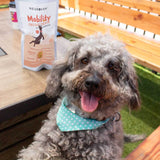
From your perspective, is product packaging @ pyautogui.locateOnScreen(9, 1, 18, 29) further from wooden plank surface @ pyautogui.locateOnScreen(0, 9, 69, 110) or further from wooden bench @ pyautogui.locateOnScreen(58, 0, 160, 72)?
wooden bench @ pyautogui.locateOnScreen(58, 0, 160, 72)

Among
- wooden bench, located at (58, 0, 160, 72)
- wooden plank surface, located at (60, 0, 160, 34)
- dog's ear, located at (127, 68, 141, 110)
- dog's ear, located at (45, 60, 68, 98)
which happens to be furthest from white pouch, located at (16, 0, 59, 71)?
wooden plank surface, located at (60, 0, 160, 34)

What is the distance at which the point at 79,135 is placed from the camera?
120cm

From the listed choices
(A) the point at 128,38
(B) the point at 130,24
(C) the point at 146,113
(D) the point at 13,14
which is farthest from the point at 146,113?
(D) the point at 13,14

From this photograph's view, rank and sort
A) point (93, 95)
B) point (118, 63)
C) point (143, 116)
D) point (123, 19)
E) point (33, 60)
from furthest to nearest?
1. point (123, 19)
2. point (143, 116)
3. point (33, 60)
4. point (118, 63)
5. point (93, 95)

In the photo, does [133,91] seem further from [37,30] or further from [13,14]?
[13,14]

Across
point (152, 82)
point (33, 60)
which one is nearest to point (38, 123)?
point (33, 60)

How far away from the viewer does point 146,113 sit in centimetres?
268

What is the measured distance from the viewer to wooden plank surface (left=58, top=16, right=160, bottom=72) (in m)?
2.14

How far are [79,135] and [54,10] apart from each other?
0.84 m

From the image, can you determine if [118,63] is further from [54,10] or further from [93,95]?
[54,10]

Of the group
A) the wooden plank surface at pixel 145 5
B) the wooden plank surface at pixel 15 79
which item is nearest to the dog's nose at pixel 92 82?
the wooden plank surface at pixel 15 79

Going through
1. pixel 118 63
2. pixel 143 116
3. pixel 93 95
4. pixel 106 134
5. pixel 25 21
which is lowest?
pixel 143 116

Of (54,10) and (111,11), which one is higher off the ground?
(54,10)

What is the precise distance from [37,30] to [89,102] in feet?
2.00
